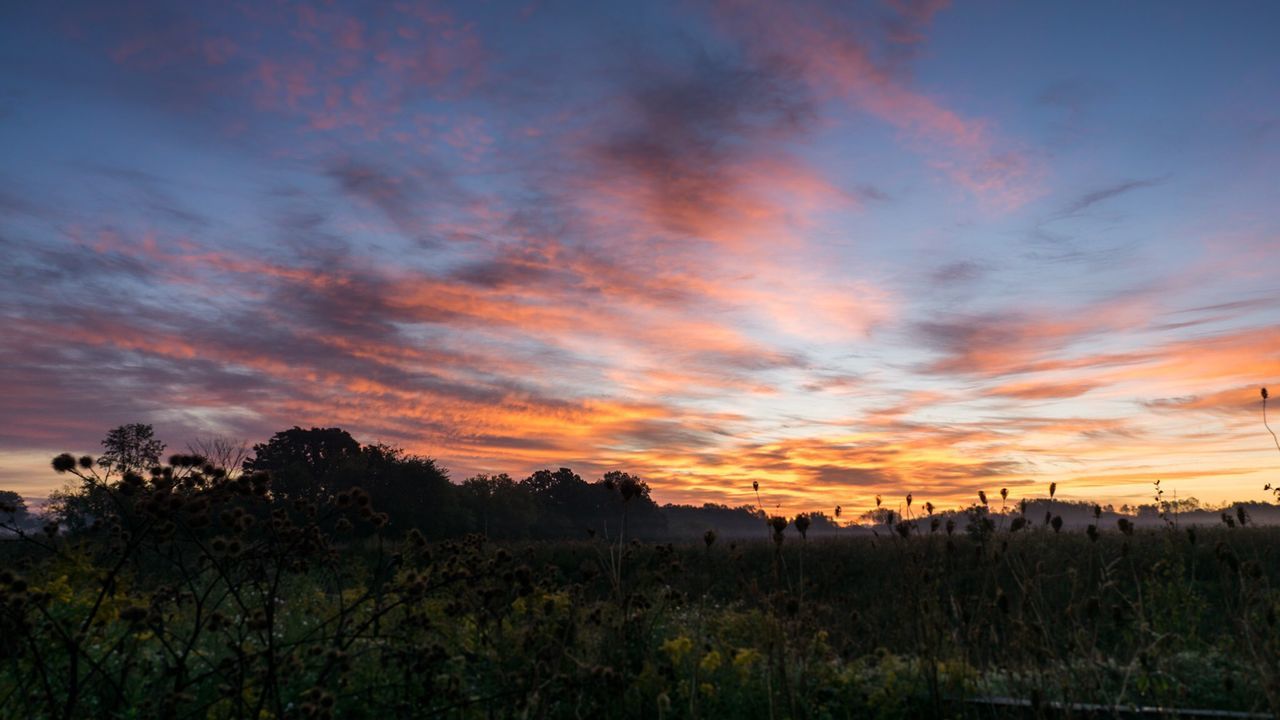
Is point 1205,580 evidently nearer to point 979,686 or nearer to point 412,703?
point 979,686

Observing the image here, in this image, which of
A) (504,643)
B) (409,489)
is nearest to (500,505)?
(409,489)

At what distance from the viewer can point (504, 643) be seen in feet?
24.0

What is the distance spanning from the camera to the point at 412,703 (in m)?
6.39

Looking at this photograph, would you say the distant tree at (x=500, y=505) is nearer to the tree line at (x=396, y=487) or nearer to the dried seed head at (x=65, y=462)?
the tree line at (x=396, y=487)

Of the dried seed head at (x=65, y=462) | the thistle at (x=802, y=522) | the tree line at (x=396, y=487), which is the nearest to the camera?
the dried seed head at (x=65, y=462)

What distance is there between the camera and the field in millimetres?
4293

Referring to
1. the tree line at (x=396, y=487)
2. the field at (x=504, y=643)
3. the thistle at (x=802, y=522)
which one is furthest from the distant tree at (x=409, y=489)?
the thistle at (x=802, y=522)

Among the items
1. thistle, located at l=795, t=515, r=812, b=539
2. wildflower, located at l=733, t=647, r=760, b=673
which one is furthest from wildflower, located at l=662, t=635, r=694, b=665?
thistle, located at l=795, t=515, r=812, b=539

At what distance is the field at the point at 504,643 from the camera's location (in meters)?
4.29

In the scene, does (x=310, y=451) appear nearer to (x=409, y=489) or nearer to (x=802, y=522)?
(x=409, y=489)

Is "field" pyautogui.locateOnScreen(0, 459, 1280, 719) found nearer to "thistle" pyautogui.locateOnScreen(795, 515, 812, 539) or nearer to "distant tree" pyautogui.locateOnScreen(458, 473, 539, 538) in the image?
"thistle" pyautogui.locateOnScreen(795, 515, 812, 539)

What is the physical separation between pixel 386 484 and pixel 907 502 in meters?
45.9

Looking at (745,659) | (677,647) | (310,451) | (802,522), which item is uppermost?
(310,451)

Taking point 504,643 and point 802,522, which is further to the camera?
point 504,643
